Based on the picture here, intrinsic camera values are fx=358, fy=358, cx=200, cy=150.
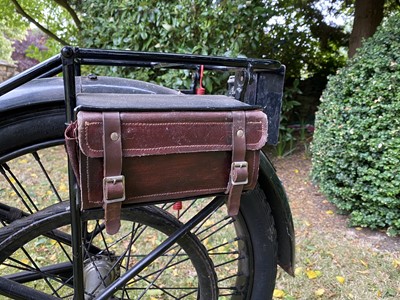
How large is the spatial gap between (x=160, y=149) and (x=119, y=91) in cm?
50

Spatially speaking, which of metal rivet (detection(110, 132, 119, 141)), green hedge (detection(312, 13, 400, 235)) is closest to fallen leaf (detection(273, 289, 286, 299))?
green hedge (detection(312, 13, 400, 235))

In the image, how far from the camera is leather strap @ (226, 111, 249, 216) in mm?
1004

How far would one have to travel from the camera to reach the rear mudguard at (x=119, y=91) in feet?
3.44

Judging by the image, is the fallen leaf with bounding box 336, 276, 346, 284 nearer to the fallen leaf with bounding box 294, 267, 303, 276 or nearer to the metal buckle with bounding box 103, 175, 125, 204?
the fallen leaf with bounding box 294, 267, 303, 276

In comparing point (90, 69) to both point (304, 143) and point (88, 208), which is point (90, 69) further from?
point (88, 208)

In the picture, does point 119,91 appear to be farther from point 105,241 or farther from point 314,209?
point 314,209

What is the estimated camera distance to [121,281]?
1190 mm

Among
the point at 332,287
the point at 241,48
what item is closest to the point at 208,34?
the point at 241,48

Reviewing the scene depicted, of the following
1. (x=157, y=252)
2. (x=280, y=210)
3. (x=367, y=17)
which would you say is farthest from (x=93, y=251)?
(x=367, y=17)

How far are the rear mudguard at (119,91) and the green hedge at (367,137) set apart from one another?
1.48 m

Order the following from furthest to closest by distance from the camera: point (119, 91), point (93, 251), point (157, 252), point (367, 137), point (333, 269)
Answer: point (367, 137) < point (333, 269) < point (93, 251) < point (119, 91) < point (157, 252)

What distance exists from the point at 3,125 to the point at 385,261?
8.15 feet

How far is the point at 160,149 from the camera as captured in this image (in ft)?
3.05

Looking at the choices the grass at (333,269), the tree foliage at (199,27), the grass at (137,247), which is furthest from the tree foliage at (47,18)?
the grass at (333,269)
